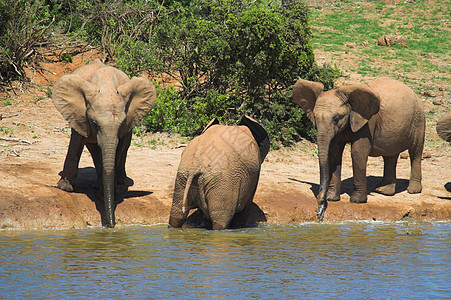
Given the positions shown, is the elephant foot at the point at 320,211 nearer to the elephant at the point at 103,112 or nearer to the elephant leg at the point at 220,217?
the elephant leg at the point at 220,217

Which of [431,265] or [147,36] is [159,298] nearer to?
[431,265]

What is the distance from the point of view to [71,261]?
22.0ft

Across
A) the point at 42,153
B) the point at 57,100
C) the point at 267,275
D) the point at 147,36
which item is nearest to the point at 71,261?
the point at 267,275

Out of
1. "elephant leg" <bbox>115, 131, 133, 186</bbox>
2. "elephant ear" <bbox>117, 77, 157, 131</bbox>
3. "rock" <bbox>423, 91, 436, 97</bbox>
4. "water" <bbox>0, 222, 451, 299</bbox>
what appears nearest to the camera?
"water" <bbox>0, 222, 451, 299</bbox>

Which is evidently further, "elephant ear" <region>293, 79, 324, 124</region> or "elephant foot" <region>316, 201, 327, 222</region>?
"elephant ear" <region>293, 79, 324, 124</region>

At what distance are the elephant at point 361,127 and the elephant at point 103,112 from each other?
2.60 metres

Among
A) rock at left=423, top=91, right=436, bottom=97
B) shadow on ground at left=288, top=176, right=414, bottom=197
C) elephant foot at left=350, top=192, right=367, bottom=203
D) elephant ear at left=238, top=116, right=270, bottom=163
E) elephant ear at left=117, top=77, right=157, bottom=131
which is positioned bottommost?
shadow on ground at left=288, top=176, right=414, bottom=197

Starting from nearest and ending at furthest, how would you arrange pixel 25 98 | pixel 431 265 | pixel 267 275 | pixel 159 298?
pixel 159 298, pixel 267 275, pixel 431 265, pixel 25 98

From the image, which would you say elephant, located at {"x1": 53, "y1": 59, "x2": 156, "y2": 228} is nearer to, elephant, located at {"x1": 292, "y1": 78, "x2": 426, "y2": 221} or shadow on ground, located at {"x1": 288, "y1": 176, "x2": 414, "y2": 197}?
elephant, located at {"x1": 292, "y1": 78, "x2": 426, "y2": 221}

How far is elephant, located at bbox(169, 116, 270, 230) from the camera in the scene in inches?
303

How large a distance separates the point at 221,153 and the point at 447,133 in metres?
5.07

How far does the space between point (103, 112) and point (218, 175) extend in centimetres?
179

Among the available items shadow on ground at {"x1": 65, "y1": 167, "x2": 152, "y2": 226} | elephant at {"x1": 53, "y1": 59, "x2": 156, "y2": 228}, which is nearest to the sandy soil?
shadow on ground at {"x1": 65, "y1": 167, "x2": 152, "y2": 226}

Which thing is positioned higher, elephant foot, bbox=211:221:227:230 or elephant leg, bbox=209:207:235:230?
elephant leg, bbox=209:207:235:230
